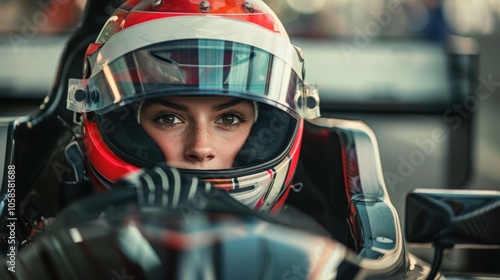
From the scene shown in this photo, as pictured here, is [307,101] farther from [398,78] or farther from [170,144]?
[398,78]

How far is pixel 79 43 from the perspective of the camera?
2.52 m

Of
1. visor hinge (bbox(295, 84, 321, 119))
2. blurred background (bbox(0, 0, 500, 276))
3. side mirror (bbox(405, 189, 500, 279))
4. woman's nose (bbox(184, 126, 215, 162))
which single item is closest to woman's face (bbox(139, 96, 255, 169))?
woman's nose (bbox(184, 126, 215, 162))

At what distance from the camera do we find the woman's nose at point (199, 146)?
205 centimetres

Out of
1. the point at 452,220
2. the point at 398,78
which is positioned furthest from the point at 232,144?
the point at 398,78

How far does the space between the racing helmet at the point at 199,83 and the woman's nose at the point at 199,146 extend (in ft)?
0.13

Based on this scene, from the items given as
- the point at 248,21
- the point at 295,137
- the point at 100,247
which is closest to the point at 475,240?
the point at 295,137

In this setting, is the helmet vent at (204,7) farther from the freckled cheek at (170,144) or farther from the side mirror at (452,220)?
the side mirror at (452,220)

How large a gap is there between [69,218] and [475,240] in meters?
0.91

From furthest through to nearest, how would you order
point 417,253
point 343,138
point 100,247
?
1. point 417,253
2. point 343,138
3. point 100,247

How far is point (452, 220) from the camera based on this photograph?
200 cm

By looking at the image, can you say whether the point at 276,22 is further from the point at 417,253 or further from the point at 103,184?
the point at 417,253

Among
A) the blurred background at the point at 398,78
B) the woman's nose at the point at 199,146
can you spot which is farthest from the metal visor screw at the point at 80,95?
the blurred background at the point at 398,78

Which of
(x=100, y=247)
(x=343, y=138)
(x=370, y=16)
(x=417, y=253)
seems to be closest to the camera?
(x=100, y=247)

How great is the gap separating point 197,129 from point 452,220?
507 millimetres
